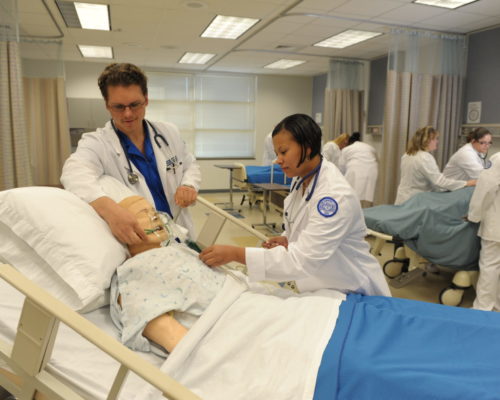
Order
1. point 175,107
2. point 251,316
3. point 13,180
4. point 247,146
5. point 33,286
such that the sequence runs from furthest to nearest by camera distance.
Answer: point 247,146 < point 175,107 < point 13,180 < point 251,316 < point 33,286

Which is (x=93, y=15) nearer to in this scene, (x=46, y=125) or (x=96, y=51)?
(x=46, y=125)

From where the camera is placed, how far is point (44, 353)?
0.90 metres

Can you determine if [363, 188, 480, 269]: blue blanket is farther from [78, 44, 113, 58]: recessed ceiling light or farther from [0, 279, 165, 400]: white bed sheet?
[78, 44, 113, 58]: recessed ceiling light

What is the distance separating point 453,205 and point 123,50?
5.02 m

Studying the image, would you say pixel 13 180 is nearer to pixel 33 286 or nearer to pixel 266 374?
pixel 33 286

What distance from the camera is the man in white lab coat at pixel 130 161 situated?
146 centimetres

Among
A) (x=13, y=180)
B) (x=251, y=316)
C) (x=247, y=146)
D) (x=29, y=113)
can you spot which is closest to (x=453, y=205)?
(x=251, y=316)

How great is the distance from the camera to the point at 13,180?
3262 mm


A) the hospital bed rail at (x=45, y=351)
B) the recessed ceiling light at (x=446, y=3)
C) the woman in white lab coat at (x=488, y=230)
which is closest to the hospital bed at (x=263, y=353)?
the hospital bed rail at (x=45, y=351)

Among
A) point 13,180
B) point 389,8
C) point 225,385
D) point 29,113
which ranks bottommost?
point 225,385

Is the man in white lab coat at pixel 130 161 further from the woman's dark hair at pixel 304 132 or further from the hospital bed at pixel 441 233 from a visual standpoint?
the hospital bed at pixel 441 233

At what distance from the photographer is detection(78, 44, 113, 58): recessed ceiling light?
19.0 feet

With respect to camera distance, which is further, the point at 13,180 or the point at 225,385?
the point at 13,180

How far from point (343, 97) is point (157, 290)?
5.61m
